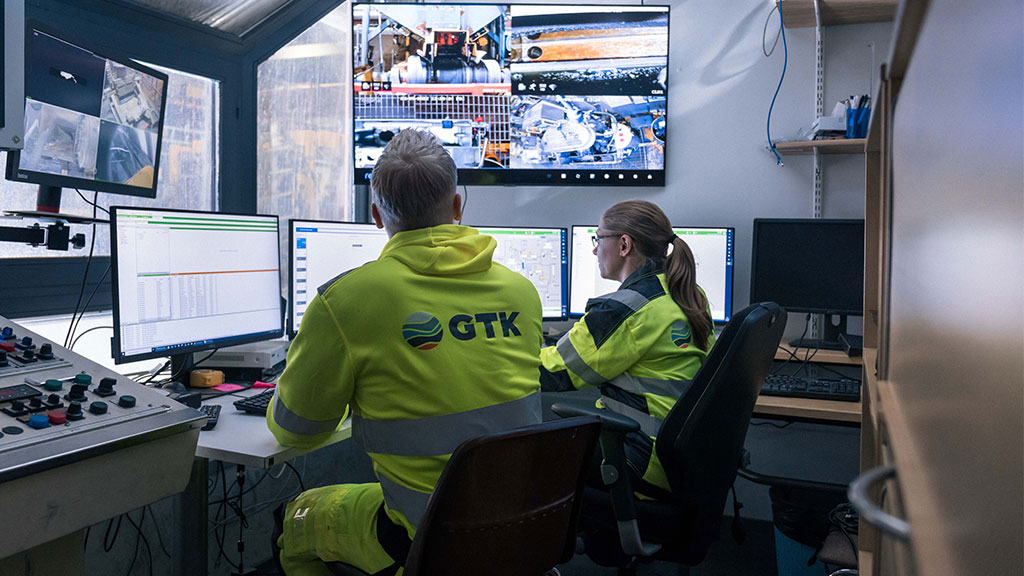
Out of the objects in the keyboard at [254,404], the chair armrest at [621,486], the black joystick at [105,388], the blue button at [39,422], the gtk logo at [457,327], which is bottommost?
the chair armrest at [621,486]

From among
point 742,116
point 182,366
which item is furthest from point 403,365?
point 742,116

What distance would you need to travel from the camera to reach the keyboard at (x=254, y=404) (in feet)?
5.35

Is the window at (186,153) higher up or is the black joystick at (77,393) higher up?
the window at (186,153)

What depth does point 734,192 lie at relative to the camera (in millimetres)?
2854

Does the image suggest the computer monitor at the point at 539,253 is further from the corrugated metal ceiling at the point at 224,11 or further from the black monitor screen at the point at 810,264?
the corrugated metal ceiling at the point at 224,11

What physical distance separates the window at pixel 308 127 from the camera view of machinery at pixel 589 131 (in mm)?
825

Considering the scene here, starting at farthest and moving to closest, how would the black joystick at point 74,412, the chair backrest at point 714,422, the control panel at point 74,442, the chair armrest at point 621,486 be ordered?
the chair armrest at point 621,486 < the chair backrest at point 714,422 < the black joystick at point 74,412 < the control panel at point 74,442

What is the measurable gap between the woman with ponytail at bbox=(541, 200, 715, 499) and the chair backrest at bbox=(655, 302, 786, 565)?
10cm

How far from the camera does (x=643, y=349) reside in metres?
1.81

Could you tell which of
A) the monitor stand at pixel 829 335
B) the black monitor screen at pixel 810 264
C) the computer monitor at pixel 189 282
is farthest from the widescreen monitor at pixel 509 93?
the computer monitor at pixel 189 282

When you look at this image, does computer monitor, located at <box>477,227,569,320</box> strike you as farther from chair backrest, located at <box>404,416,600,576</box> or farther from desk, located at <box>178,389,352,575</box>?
chair backrest, located at <box>404,416,600,576</box>

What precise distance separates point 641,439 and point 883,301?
2.57ft

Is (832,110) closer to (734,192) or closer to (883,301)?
(734,192)

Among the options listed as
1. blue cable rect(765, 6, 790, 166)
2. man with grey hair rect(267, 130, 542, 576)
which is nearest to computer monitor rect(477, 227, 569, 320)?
blue cable rect(765, 6, 790, 166)
